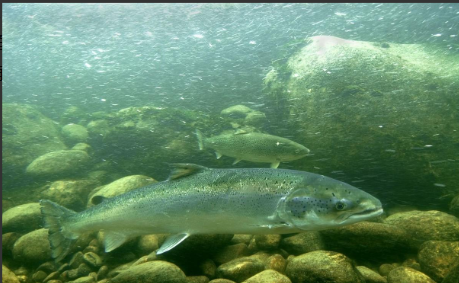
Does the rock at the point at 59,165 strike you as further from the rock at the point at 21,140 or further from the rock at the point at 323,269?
the rock at the point at 323,269

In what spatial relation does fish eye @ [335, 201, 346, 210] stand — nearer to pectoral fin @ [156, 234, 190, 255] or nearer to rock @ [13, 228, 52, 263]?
pectoral fin @ [156, 234, 190, 255]

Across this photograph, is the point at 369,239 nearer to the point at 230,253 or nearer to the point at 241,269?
the point at 241,269

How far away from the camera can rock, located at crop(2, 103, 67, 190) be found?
9.06 m

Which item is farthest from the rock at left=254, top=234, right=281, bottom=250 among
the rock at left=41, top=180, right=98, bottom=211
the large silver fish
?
the rock at left=41, top=180, right=98, bottom=211

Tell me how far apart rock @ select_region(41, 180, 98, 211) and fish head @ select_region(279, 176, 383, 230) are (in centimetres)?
546

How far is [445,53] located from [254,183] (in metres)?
9.64

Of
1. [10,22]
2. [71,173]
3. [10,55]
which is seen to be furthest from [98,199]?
[10,55]

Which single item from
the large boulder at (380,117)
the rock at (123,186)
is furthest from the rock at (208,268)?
the large boulder at (380,117)

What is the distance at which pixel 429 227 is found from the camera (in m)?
3.86

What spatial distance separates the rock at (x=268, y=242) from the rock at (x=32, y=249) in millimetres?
3265

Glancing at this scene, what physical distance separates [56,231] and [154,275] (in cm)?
169

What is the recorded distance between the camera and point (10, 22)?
31.9 m

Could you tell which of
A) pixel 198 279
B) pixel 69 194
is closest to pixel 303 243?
pixel 198 279

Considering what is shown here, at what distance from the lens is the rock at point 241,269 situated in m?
3.13
